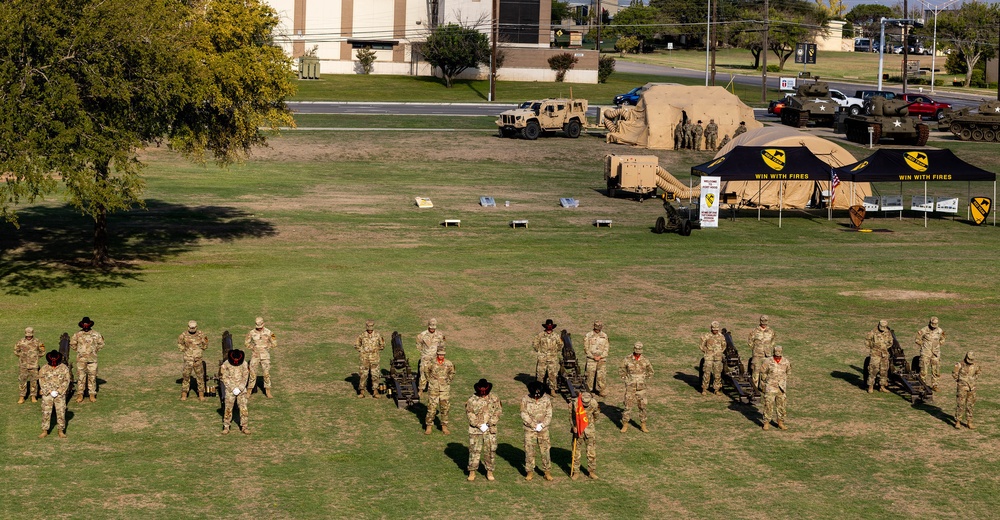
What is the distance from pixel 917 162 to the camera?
42719mm

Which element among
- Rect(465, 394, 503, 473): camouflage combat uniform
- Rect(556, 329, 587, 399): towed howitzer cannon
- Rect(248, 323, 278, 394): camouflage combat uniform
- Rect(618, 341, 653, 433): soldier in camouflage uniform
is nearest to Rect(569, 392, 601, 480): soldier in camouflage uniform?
Rect(465, 394, 503, 473): camouflage combat uniform

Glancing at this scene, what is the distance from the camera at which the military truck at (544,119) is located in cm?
6272

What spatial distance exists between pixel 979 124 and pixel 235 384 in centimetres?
5858

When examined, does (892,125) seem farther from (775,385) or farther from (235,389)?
(235,389)

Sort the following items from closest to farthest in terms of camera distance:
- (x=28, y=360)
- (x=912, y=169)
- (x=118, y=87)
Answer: (x=28, y=360) → (x=118, y=87) → (x=912, y=169)

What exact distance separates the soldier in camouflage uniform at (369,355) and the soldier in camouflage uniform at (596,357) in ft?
13.3

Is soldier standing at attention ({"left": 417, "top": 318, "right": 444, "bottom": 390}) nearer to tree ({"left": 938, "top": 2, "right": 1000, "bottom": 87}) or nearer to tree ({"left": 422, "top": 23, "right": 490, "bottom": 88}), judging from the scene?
tree ({"left": 422, "top": 23, "right": 490, "bottom": 88})

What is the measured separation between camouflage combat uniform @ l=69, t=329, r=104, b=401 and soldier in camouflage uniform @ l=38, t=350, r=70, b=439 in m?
1.43

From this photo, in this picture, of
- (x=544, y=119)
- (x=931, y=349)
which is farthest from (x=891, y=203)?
(x=931, y=349)

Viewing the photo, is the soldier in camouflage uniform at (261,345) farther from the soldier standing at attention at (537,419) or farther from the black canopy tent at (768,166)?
the black canopy tent at (768,166)

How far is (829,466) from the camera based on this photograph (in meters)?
18.7

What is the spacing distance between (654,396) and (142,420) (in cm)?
991

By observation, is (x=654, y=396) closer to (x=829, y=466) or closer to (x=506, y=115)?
(x=829, y=466)

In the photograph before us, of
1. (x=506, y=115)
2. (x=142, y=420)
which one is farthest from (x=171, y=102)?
(x=506, y=115)
